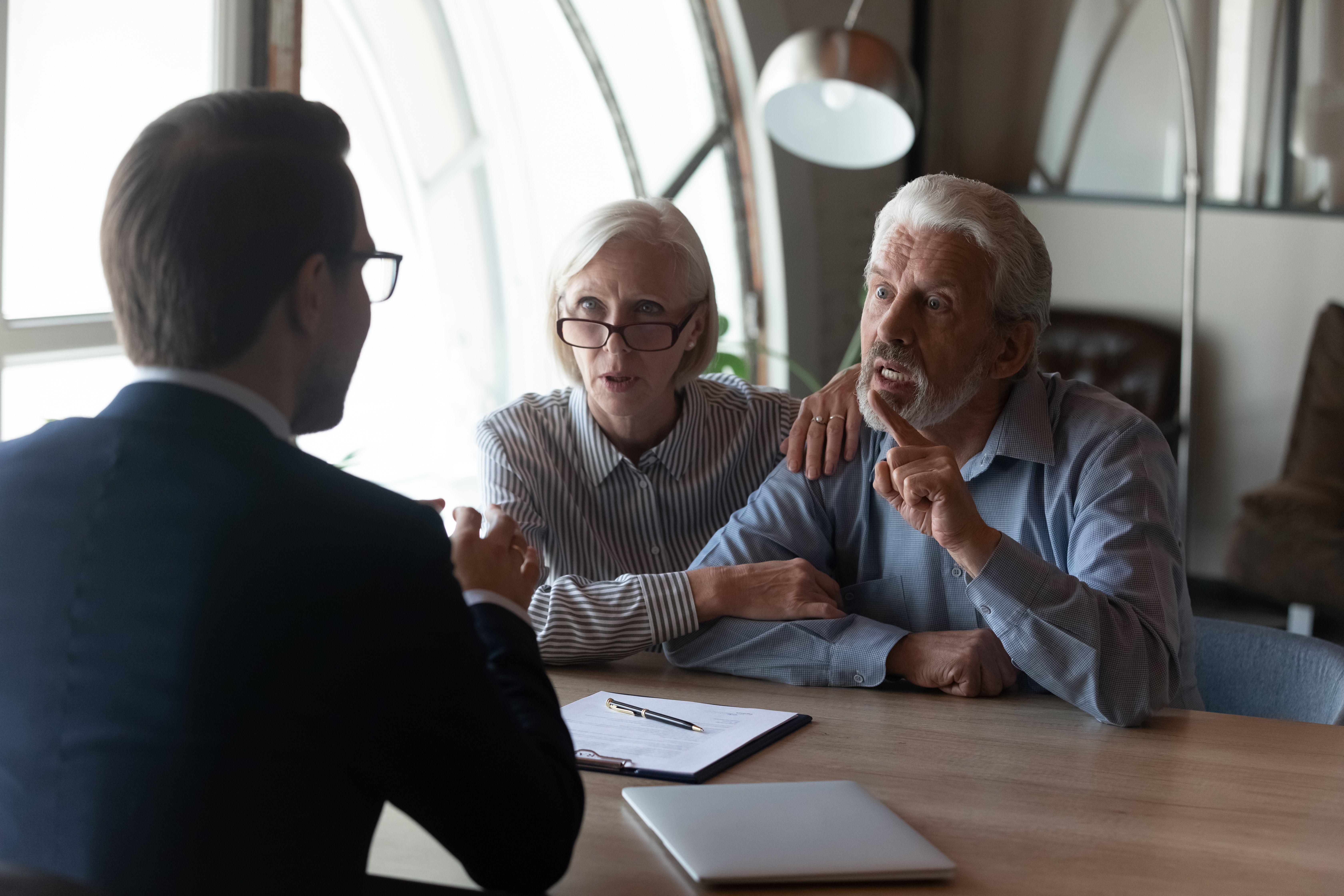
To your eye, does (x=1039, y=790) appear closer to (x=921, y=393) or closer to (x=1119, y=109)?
(x=921, y=393)

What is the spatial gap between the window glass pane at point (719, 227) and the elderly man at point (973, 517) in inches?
125

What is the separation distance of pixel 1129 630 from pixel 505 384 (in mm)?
3699

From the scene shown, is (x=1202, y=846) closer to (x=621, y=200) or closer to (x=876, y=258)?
(x=876, y=258)

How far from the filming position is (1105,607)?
1.60 m

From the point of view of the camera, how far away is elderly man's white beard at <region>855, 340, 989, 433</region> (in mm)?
1918

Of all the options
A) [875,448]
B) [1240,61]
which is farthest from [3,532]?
[1240,61]

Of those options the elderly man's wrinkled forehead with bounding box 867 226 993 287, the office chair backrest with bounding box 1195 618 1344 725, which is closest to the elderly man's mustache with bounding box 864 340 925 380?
the elderly man's wrinkled forehead with bounding box 867 226 993 287

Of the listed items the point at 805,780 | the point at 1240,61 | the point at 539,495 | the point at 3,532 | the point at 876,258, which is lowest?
the point at 805,780

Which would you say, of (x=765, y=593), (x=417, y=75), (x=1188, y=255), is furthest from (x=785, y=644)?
(x=417, y=75)

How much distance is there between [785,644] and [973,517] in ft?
1.09

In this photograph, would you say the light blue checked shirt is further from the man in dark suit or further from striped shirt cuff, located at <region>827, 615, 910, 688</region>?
the man in dark suit

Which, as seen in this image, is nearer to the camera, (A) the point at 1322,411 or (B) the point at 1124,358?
(A) the point at 1322,411

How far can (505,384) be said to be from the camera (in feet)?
16.5

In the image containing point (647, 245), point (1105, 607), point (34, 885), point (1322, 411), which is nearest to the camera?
point (34, 885)
